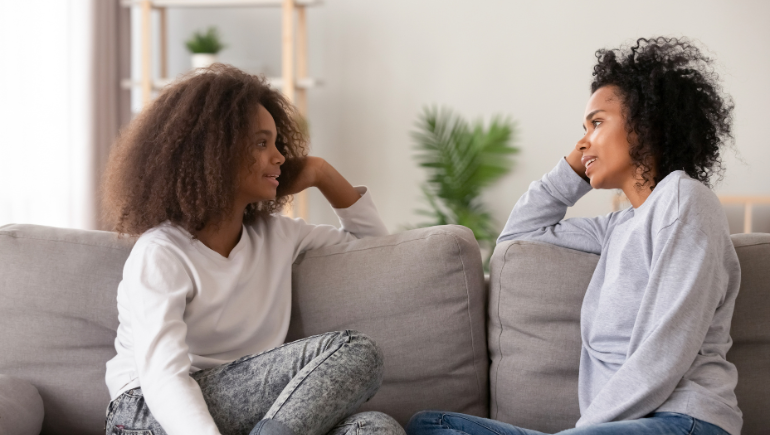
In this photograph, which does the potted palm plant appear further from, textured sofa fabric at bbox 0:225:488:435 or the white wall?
textured sofa fabric at bbox 0:225:488:435

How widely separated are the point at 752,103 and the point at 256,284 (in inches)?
123

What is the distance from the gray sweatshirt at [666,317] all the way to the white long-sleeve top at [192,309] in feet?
2.11

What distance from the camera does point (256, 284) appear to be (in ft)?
4.54

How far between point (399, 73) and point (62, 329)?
268 centimetres

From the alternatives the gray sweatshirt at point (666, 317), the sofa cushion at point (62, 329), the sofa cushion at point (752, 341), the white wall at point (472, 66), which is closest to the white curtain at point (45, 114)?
the white wall at point (472, 66)

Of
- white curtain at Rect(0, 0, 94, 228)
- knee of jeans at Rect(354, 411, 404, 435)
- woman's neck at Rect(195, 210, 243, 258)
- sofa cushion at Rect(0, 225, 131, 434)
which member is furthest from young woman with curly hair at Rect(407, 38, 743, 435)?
white curtain at Rect(0, 0, 94, 228)

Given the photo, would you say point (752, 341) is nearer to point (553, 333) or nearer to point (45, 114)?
point (553, 333)

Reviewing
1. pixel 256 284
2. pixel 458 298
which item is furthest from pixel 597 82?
pixel 256 284

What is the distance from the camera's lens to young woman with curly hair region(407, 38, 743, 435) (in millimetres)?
1108

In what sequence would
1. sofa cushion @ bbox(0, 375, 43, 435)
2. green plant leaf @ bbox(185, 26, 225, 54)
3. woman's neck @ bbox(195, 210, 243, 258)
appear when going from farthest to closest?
green plant leaf @ bbox(185, 26, 225, 54)
woman's neck @ bbox(195, 210, 243, 258)
sofa cushion @ bbox(0, 375, 43, 435)

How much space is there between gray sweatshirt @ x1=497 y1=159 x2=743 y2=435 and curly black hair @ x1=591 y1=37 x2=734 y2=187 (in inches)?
3.4

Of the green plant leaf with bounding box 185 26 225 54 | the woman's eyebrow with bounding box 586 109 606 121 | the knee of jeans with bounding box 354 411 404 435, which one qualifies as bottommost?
the knee of jeans with bounding box 354 411 404 435

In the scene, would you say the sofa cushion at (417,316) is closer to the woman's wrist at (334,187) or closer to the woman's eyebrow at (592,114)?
the woman's wrist at (334,187)

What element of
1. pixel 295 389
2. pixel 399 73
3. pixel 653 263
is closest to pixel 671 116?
pixel 653 263
